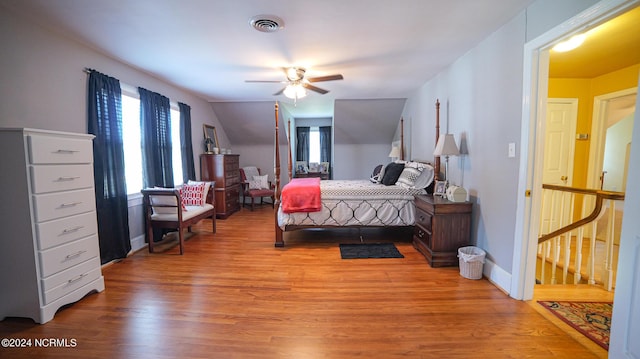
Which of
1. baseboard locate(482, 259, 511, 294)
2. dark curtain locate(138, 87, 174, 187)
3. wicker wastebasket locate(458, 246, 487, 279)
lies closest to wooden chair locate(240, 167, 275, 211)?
dark curtain locate(138, 87, 174, 187)

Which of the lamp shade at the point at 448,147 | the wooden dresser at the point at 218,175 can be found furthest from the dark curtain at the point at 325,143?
the lamp shade at the point at 448,147

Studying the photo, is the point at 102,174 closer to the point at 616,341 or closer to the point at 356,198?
the point at 356,198

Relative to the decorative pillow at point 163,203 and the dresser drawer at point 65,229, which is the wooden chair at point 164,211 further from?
the dresser drawer at point 65,229

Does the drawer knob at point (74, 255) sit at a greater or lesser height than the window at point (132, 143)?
lesser

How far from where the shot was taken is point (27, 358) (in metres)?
1.54

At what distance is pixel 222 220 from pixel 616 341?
191 inches

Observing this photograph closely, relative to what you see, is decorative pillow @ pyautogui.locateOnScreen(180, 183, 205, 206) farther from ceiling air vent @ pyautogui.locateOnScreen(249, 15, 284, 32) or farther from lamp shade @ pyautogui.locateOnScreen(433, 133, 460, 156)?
lamp shade @ pyautogui.locateOnScreen(433, 133, 460, 156)

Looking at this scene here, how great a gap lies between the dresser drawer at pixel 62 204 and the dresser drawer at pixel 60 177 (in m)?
0.05

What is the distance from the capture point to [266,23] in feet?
7.03

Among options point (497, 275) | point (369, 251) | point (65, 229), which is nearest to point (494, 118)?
point (497, 275)

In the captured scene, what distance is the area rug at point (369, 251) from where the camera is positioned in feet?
10.0

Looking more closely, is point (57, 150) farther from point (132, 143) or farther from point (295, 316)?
point (295, 316)

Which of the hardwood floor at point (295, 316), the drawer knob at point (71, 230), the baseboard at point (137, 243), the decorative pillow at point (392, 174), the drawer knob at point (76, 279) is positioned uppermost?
the decorative pillow at point (392, 174)

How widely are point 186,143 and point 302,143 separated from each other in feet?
12.1
